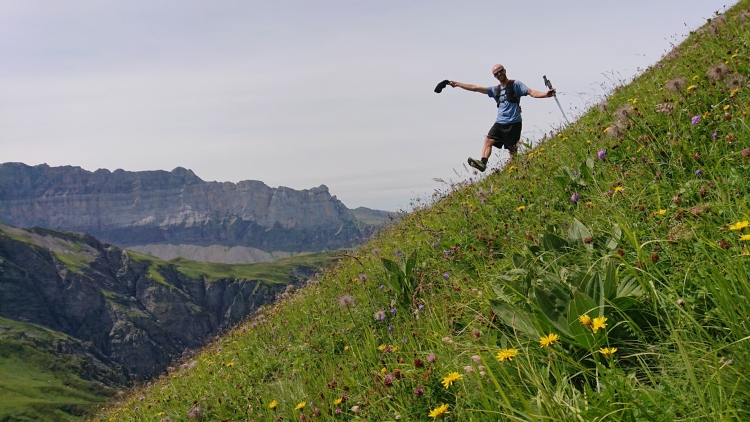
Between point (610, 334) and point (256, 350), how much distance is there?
18.1 ft

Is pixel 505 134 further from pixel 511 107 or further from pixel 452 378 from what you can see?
pixel 452 378

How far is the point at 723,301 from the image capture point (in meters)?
2.05

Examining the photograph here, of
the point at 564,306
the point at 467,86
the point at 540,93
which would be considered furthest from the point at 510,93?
the point at 564,306

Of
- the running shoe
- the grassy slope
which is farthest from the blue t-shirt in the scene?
the grassy slope

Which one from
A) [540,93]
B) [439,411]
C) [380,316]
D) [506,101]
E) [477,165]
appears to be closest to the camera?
[439,411]

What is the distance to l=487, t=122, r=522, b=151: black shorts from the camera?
35.6ft

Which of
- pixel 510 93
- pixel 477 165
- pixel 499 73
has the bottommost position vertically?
pixel 477 165

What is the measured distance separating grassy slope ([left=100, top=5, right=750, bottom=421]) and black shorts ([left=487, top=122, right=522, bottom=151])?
2921mm

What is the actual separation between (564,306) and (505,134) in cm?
886

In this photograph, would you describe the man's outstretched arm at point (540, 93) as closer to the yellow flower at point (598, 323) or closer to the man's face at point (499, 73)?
the man's face at point (499, 73)

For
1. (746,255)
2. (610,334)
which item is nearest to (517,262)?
(610,334)

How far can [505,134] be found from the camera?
10992 millimetres

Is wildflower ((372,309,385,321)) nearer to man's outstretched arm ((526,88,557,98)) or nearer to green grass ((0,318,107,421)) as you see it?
man's outstretched arm ((526,88,557,98))

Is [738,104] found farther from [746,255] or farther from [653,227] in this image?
[746,255]
